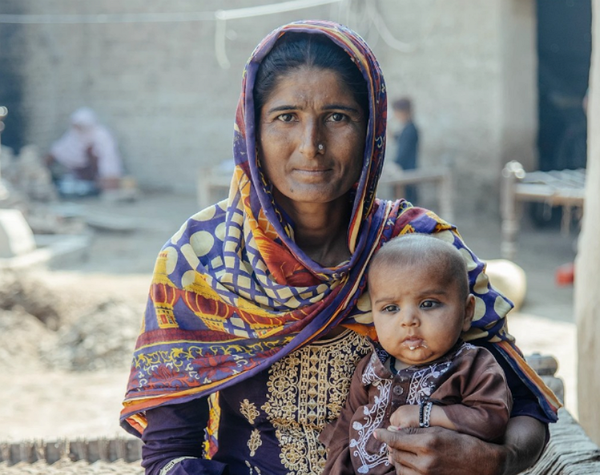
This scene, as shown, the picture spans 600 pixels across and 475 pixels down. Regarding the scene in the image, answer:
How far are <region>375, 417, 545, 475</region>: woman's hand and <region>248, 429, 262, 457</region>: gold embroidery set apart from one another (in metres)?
0.45

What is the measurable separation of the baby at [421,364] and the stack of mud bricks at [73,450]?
119 cm

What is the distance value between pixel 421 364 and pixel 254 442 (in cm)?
55

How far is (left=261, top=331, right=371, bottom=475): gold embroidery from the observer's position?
2.16m

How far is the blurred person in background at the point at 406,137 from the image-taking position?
10.0m

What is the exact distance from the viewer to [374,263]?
2023mm

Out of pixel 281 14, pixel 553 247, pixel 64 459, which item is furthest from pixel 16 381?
pixel 281 14

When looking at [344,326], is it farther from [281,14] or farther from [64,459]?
[281,14]

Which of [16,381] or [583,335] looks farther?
[16,381]

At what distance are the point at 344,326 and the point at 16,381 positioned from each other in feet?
13.7

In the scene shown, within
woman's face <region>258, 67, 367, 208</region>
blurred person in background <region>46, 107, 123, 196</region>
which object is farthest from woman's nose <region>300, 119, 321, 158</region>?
blurred person in background <region>46, 107, 123, 196</region>

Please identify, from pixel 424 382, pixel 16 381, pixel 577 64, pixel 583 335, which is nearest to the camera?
pixel 424 382

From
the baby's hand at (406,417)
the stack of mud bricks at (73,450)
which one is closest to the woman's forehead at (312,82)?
the baby's hand at (406,417)

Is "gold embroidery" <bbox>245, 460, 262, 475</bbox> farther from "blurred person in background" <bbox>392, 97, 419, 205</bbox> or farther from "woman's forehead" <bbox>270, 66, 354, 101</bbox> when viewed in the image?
"blurred person in background" <bbox>392, 97, 419, 205</bbox>

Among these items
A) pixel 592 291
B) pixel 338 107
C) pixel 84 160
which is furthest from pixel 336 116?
pixel 84 160
